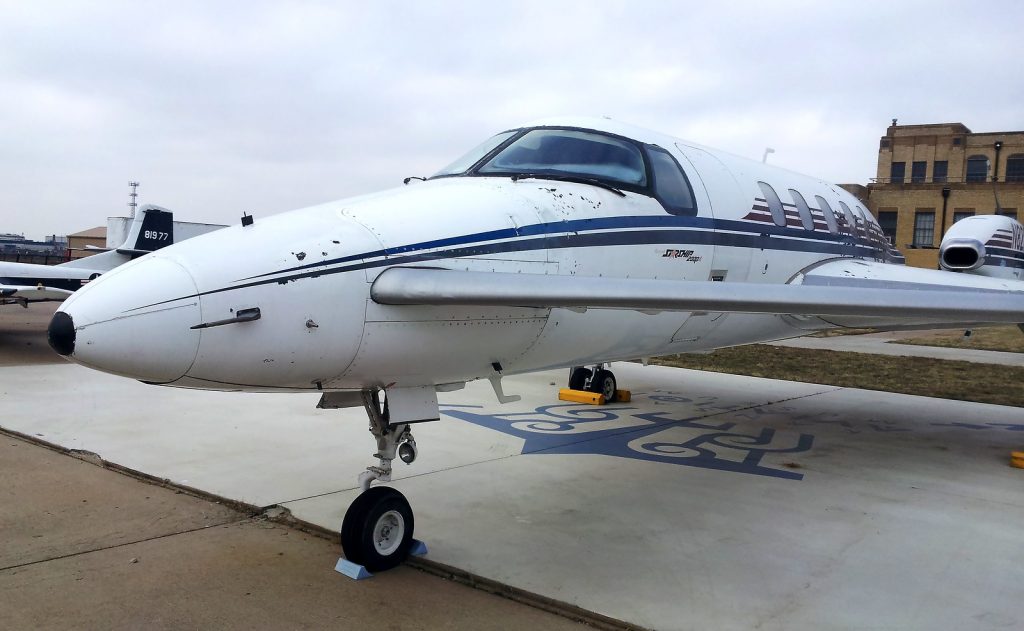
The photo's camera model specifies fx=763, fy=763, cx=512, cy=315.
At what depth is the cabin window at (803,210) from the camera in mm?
7770

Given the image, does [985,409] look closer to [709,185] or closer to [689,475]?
[689,475]

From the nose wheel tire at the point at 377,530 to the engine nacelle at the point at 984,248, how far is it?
9.40 meters

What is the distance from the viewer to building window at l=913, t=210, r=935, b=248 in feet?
150

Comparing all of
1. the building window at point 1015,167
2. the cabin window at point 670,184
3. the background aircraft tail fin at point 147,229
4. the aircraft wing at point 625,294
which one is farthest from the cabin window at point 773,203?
the building window at point 1015,167

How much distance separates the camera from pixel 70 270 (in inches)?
773

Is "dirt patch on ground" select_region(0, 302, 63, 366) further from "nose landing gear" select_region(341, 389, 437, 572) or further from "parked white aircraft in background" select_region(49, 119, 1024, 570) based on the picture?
"parked white aircraft in background" select_region(49, 119, 1024, 570)

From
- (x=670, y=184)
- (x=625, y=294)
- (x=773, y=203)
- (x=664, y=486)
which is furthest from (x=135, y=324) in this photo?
(x=773, y=203)

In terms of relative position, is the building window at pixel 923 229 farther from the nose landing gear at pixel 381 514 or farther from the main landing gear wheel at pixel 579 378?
the nose landing gear at pixel 381 514

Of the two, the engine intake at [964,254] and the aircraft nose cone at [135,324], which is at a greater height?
the engine intake at [964,254]

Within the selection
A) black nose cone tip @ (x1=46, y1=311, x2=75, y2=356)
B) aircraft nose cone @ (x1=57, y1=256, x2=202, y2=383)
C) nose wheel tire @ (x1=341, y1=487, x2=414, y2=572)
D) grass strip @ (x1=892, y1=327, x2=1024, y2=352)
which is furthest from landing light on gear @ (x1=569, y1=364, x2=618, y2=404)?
grass strip @ (x1=892, y1=327, x2=1024, y2=352)

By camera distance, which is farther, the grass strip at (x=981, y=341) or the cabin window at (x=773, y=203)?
the grass strip at (x=981, y=341)

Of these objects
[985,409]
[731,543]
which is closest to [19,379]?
[731,543]

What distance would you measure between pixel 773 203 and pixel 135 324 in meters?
5.76

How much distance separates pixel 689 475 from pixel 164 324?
5216 mm
